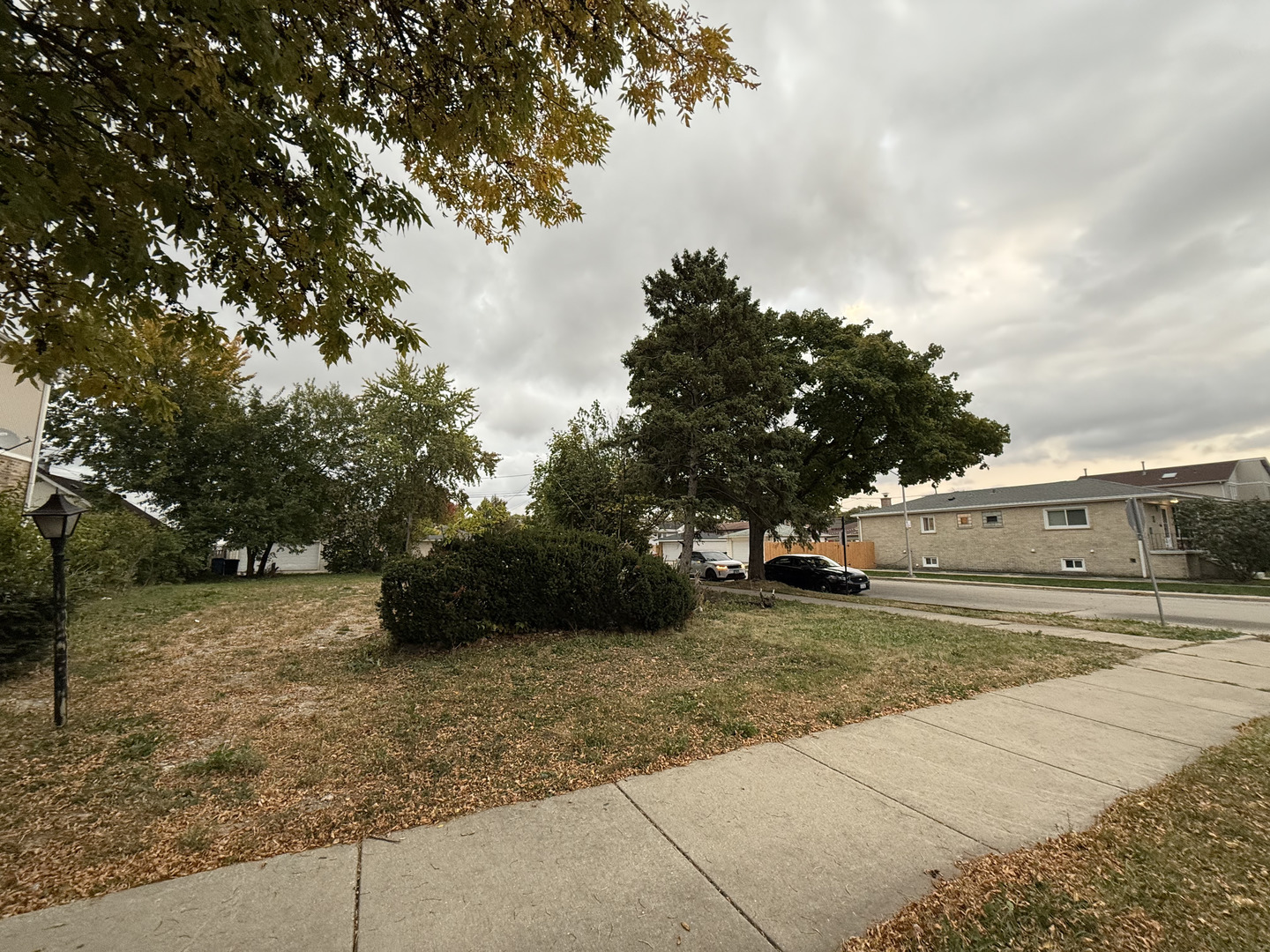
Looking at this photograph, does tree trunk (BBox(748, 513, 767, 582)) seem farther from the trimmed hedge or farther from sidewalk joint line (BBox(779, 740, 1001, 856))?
sidewalk joint line (BBox(779, 740, 1001, 856))

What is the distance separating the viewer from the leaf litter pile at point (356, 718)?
286 centimetres

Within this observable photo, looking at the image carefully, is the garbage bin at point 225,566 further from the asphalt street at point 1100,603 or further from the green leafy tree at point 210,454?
the asphalt street at point 1100,603

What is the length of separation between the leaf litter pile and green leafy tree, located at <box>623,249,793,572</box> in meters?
5.96

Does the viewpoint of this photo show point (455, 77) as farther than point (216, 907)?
Yes

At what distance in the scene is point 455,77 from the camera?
3.35 metres

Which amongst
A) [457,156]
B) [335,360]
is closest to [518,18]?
[457,156]

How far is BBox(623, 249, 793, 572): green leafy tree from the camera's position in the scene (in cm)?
1402

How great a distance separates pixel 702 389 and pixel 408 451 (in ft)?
55.5

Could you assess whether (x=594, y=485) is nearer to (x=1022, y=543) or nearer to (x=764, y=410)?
(x=764, y=410)

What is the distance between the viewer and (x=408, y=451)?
2547 centimetres

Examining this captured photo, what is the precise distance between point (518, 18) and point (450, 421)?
25235mm

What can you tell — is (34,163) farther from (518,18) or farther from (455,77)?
(518,18)

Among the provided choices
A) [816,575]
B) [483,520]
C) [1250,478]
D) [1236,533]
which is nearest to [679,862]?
[483,520]

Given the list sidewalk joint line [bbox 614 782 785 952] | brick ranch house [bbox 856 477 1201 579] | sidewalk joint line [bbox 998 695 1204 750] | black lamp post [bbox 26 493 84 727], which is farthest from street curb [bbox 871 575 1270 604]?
black lamp post [bbox 26 493 84 727]
